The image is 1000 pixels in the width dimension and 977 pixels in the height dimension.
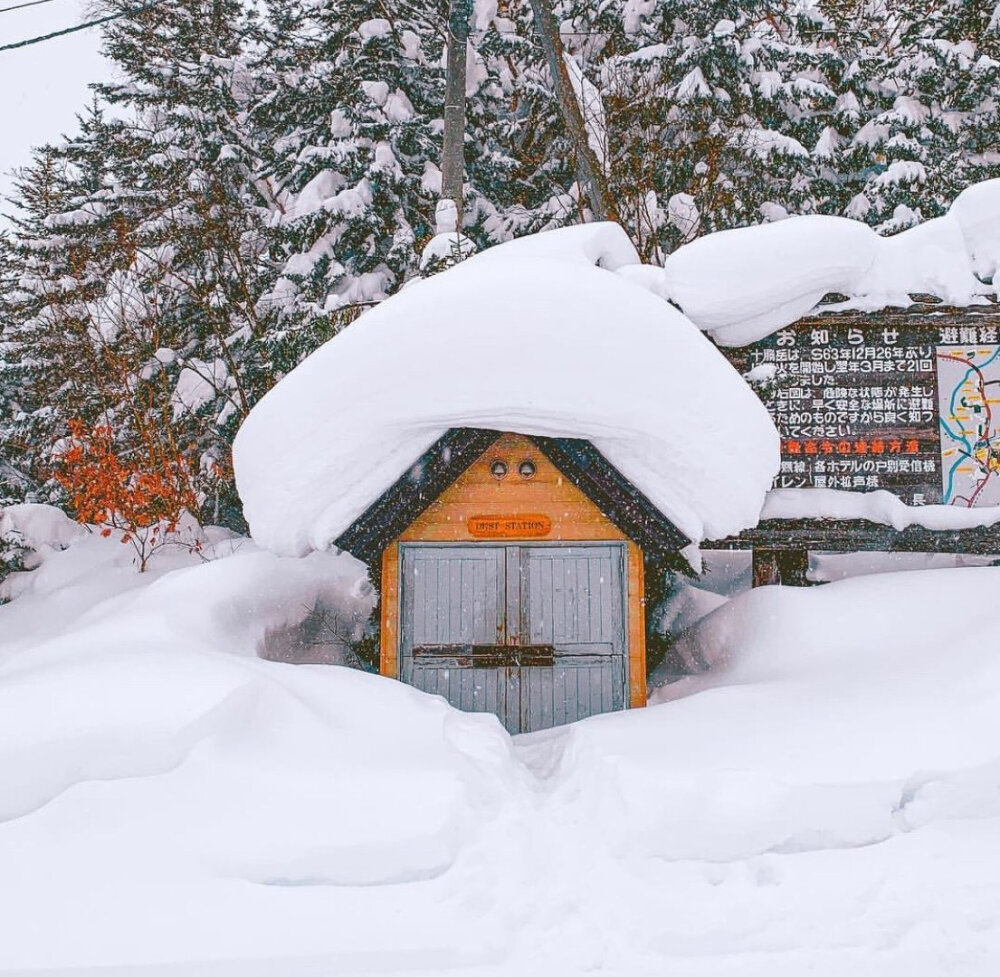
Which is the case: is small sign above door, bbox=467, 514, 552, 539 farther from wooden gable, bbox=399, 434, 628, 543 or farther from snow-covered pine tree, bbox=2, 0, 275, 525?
snow-covered pine tree, bbox=2, 0, 275, 525

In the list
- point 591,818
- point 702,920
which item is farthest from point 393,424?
point 702,920

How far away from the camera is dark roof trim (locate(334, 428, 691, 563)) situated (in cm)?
711

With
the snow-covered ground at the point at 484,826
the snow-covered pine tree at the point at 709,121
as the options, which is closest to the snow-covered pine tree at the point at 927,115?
the snow-covered pine tree at the point at 709,121

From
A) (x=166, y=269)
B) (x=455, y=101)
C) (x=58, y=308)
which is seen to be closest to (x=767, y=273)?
(x=455, y=101)

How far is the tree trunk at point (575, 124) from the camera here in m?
11.6

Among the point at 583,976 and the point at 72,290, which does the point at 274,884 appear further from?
the point at 72,290

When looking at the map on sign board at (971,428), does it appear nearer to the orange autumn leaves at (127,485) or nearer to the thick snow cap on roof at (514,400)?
the thick snow cap on roof at (514,400)

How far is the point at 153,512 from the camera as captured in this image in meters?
13.3

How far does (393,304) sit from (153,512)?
788cm

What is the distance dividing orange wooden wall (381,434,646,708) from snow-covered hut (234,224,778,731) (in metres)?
0.01

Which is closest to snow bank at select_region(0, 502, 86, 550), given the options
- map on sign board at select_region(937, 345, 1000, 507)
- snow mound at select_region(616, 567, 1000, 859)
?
snow mound at select_region(616, 567, 1000, 859)

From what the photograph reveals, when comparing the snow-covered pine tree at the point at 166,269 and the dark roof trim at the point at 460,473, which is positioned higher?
the snow-covered pine tree at the point at 166,269

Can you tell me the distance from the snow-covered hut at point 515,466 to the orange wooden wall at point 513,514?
1 cm

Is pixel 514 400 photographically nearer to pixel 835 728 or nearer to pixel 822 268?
pixel 835 728
